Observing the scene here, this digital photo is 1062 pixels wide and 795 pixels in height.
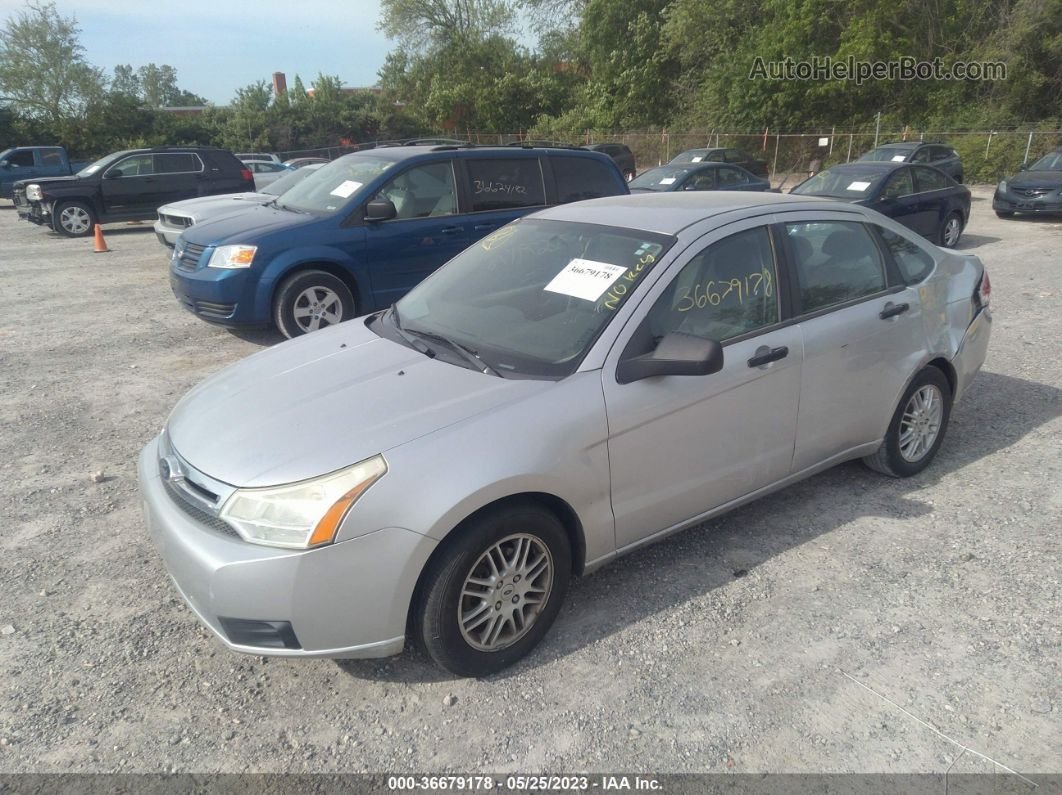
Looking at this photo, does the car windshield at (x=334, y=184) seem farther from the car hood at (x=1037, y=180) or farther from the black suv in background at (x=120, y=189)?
the car hood at (x=1037, y=180)

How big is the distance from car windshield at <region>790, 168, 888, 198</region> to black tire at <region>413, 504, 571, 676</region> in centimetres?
1002

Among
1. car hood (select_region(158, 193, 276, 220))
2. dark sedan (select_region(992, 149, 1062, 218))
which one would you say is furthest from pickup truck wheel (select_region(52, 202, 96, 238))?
dark sedan (select_region(992, 149, 1062, 218))

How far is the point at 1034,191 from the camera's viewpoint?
15.7m

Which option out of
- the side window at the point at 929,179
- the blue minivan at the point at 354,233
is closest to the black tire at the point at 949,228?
the side window at the point at 929,179

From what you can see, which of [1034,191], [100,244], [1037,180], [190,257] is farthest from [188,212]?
[1037,180]

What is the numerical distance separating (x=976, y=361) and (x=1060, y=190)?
1380 cm

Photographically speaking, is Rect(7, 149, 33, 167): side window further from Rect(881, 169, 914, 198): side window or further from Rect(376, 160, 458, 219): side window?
Rect(881, 169, 914, 198): side window

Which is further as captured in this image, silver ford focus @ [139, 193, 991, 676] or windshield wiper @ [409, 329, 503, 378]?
windshield wiper @ [409, 329, 503, 378]

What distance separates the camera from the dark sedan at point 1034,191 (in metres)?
15.5

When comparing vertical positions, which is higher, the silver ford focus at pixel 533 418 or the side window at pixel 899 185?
the silver ford focus at pixel 533 418

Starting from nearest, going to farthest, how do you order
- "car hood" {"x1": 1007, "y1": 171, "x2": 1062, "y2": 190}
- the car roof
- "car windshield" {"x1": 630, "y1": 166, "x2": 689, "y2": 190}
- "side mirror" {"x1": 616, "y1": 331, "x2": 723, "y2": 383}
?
"side mirror" {"x1": 616, "y1": 331, "x2": 723, "y2": 383} < the car roof < "car windshield" {"x1": 630, "y1": 166, "x2": 689, "y2": 190} < "car hood" {"x1": 1007, "y1": 171, "x2": 1062, "y2": 190}

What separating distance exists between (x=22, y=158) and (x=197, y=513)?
78.1 ft

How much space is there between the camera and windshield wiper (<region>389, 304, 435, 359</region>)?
3395mm

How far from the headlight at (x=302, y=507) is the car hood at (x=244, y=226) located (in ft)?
15.8
